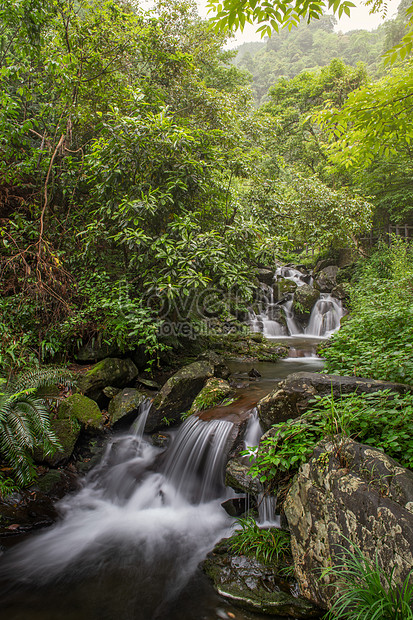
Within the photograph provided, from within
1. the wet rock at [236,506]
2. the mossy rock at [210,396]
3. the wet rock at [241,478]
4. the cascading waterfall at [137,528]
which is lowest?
the cascading waterfall at [137,528]

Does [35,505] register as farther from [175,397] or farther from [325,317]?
[325,317]

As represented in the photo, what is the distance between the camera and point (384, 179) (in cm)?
1414

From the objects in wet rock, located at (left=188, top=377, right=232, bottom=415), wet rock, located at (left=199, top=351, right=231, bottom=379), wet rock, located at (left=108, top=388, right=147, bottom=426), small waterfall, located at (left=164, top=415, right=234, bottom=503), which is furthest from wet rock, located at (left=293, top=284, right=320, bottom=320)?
small waterfall, located at (left=164, top=415, right=234, bottom=503)

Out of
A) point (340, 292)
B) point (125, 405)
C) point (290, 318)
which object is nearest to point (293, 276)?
point (340, 292)

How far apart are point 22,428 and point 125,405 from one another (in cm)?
205

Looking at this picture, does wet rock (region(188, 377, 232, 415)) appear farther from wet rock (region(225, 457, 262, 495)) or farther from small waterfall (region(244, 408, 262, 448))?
wet rock (region(225, 457, 262, 495))

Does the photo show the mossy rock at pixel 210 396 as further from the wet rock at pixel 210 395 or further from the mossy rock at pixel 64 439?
the mossy rock at pixel 64 439

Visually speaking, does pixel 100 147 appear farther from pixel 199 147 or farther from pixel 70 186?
pixel 199 147

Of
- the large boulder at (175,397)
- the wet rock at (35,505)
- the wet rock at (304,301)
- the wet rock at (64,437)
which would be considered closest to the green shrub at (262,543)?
the wet rock at (35,505)

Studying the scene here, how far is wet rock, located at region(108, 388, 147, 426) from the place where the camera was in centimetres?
567

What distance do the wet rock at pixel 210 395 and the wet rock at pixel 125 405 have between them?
1.04 metres

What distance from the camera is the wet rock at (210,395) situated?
18.2 ft

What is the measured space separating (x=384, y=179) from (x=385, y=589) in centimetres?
1585

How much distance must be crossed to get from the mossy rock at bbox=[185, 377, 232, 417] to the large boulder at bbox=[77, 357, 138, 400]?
1.63 m
